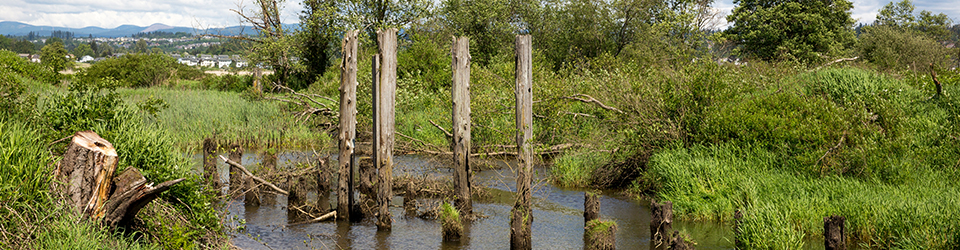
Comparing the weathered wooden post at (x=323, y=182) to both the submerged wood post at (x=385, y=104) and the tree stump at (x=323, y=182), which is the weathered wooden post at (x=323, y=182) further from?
the submerged wood post at (x=385, y=104)

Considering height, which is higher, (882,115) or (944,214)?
(882,115)

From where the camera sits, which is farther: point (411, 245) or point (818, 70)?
point (818, 70)

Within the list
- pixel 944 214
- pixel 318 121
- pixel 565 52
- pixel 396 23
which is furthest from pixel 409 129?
pixel 565 52

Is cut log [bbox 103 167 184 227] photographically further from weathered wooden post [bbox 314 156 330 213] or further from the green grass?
the green grass

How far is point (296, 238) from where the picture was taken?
30.4 ft

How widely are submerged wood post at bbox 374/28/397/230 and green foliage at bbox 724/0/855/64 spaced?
32.6 m

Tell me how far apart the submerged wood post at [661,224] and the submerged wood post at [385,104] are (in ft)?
11.2

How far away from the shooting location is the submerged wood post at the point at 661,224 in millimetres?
7766

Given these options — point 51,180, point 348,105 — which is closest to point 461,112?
point 348,105

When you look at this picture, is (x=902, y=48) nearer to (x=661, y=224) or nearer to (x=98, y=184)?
(x=661, y=224)

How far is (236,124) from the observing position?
60.8ft

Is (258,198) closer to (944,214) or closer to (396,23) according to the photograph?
(944,214)

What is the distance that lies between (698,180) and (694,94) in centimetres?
177

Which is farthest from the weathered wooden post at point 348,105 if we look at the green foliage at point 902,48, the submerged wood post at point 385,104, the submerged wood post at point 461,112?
the green foliage at point 902,48
